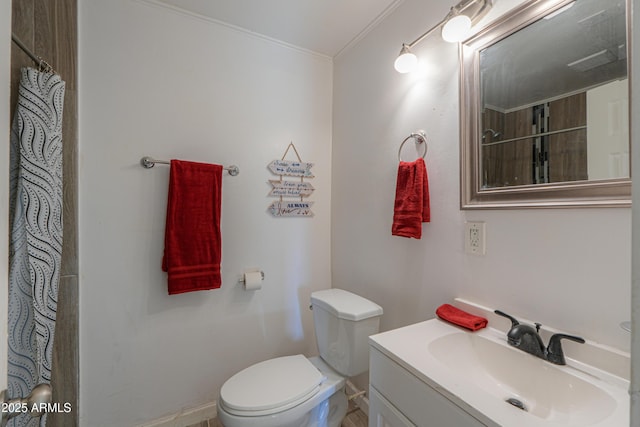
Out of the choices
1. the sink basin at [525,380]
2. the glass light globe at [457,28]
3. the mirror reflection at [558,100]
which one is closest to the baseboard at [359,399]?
the sink basin at [525,380]

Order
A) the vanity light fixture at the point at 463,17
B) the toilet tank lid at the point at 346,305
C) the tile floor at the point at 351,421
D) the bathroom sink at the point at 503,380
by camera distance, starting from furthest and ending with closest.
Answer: the tile floor at the point at 351,421 → the toilet tank lid at the point at 346,305 → the vanity light fixture at the point at 463,17 → the bathroom sink at the point at 503,380

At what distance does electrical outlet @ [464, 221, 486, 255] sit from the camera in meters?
1.04

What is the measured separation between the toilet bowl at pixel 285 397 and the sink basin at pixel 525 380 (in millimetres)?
631

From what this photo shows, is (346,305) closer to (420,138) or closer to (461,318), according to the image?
(461,318)

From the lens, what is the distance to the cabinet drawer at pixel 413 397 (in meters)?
0.67

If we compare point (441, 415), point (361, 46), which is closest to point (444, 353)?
point (441, 415)

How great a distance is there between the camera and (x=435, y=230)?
1.22 meters

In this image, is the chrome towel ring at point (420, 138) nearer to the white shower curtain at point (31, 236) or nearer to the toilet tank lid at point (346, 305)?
the toilet tank lid at point (346, 305)

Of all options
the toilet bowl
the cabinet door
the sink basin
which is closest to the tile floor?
the toilet bowl

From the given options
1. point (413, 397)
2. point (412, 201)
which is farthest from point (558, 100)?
point (413, 397)

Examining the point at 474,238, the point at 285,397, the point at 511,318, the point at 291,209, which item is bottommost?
the point at 285,397

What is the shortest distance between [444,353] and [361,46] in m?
1.75

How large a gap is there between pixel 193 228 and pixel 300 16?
136 cm

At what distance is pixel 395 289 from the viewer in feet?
4.72
